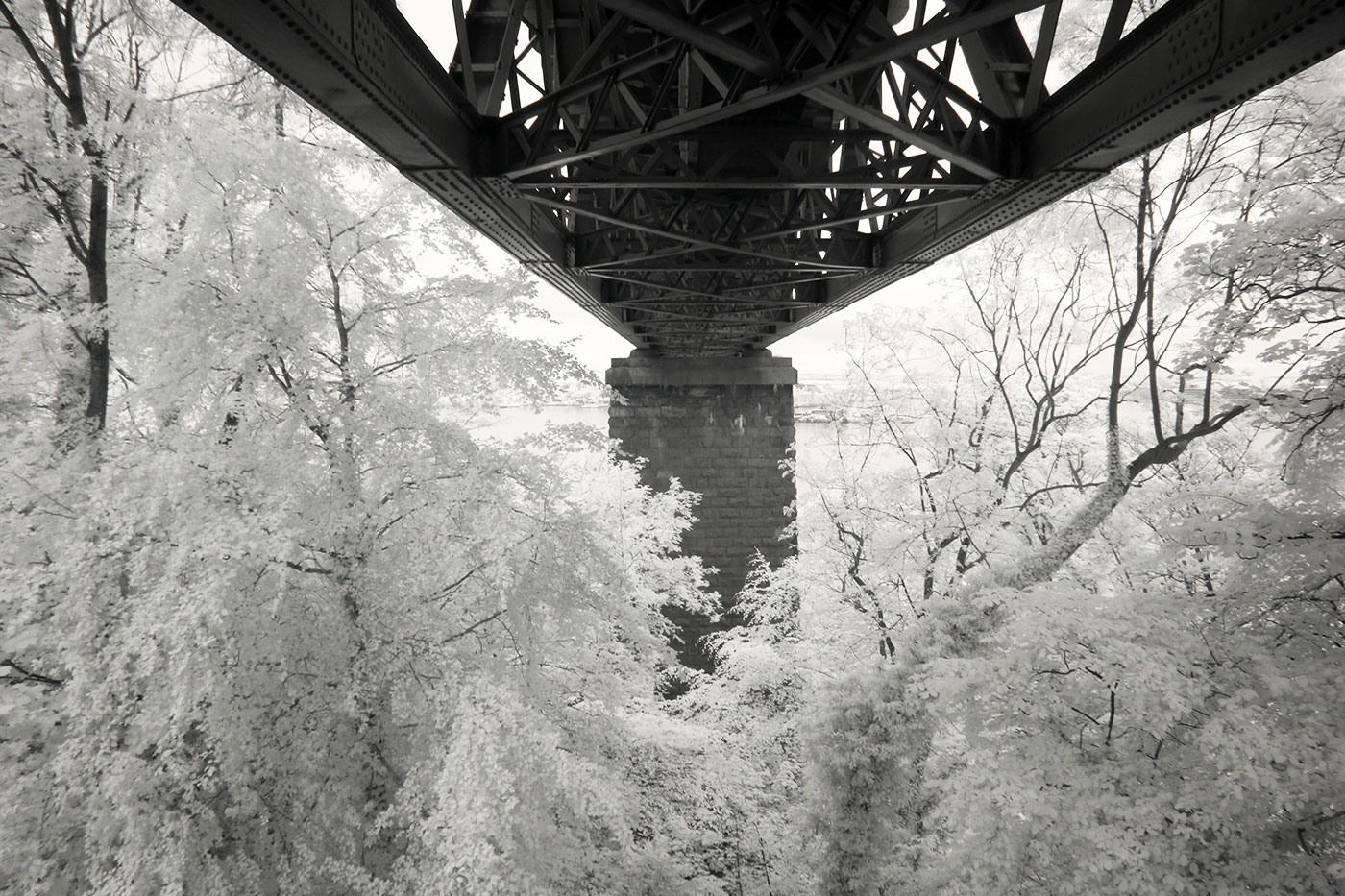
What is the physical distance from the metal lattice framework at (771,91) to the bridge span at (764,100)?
0.01 meters

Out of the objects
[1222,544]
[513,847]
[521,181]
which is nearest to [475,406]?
[521,181]

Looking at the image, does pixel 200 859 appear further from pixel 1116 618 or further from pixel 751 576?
pixel 751 576

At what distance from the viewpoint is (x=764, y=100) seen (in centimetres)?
341

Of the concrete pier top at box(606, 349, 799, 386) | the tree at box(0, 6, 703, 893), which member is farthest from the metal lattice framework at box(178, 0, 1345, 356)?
the concrete pier top at box(606, 349, 799, 386)

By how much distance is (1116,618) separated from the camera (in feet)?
20.1

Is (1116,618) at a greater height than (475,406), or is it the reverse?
(475,406)

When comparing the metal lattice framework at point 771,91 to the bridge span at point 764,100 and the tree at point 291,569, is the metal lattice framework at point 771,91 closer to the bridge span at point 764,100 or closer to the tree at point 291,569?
the bridge span at point 764,100

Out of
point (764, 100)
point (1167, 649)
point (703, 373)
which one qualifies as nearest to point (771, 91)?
point (764, 100)

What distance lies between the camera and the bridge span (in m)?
2.80

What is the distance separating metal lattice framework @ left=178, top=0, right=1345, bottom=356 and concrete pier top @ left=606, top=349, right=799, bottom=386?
10370mm

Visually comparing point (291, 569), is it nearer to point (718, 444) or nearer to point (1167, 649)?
point (1167, 649)

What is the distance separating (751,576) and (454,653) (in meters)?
11.0

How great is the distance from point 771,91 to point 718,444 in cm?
1457

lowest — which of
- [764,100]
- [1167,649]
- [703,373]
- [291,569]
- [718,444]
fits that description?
[1167,649]
